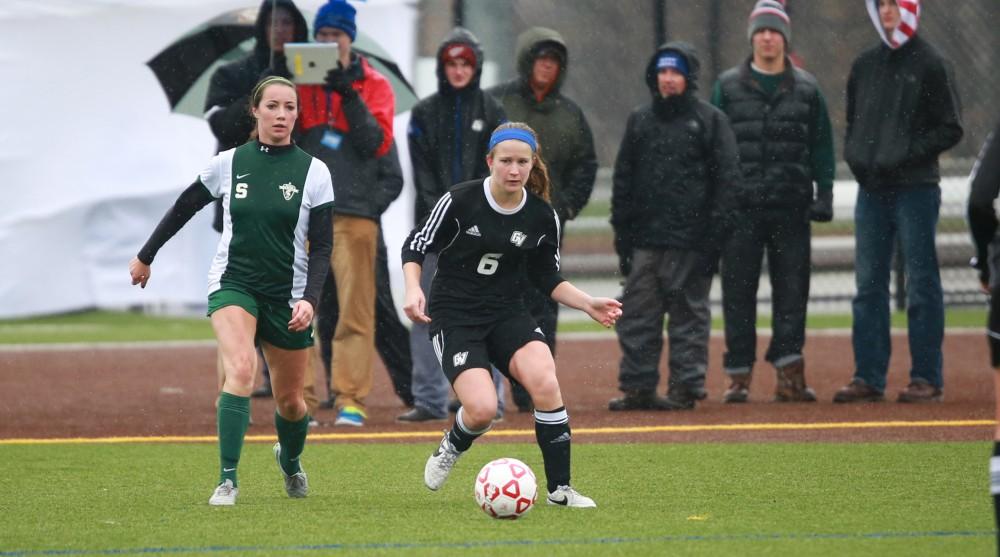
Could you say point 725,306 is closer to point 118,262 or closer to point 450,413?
point 450,413

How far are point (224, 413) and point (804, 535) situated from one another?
2.45 metres

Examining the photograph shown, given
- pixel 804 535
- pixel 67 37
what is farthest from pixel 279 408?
pixel 67 37

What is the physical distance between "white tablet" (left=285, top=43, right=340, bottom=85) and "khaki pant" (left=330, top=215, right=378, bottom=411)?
0.90m

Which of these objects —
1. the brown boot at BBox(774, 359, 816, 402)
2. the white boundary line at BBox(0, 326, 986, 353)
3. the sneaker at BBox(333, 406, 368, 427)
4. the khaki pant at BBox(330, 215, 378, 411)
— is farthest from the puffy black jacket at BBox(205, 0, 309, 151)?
the white boundary line at BBox(0, 326, 986, 353)

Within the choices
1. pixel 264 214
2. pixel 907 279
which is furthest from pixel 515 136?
pixel 907 279

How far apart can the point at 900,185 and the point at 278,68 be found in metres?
4.02

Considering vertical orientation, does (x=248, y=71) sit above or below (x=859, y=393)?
above

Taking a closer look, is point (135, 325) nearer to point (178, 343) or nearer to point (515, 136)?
point (178, 343)

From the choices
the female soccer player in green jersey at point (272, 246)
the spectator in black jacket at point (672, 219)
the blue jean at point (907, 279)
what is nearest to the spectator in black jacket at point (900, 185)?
the blue jean at point (907, 279)

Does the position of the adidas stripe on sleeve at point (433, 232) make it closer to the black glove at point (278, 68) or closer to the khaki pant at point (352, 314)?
the black glove at point (278, 68)

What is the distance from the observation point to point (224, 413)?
707 cm

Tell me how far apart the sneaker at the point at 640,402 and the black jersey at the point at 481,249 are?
3.52 meters

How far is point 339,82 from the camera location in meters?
9.96

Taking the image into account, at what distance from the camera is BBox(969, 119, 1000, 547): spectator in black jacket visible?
5.13 meters
